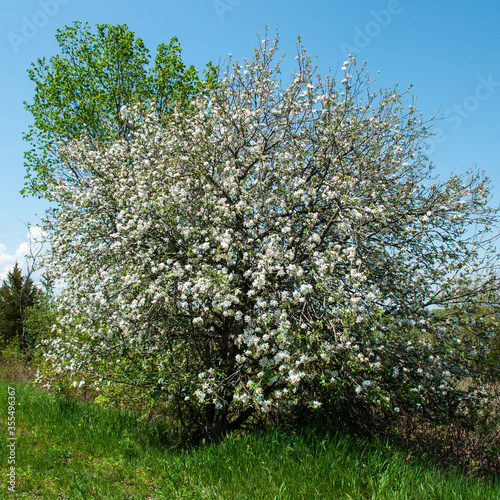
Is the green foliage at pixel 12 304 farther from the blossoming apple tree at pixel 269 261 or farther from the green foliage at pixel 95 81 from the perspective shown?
the blossoming apple tree at pixel 269 261

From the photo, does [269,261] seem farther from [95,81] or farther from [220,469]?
[95,81]

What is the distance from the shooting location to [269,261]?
5555mm

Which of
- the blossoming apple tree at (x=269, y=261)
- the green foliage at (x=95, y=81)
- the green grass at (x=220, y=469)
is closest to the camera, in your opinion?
the green grass at (x=220, y=469)

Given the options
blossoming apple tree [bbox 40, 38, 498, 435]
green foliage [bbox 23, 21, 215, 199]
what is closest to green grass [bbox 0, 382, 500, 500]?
blossoming apple tree [bbox 40, 38, 498, 435]

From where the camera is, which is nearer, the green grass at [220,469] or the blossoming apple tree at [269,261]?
the green grass at [220,469]

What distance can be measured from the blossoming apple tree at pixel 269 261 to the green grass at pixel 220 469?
0.64 m

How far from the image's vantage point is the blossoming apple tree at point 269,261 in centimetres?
560

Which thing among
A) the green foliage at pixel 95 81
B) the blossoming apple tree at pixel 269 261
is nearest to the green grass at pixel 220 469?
the blossoming apple tree at pixel 269 261

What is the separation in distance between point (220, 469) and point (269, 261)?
258 cm

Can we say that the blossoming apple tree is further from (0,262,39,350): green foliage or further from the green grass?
(0,262,39,350): green foliage

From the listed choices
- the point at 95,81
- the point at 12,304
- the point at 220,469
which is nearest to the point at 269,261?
the point at 220,469

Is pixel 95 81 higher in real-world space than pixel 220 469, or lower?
higher

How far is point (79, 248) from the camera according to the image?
718 cm

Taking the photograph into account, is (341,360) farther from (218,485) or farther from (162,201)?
(162,201)
